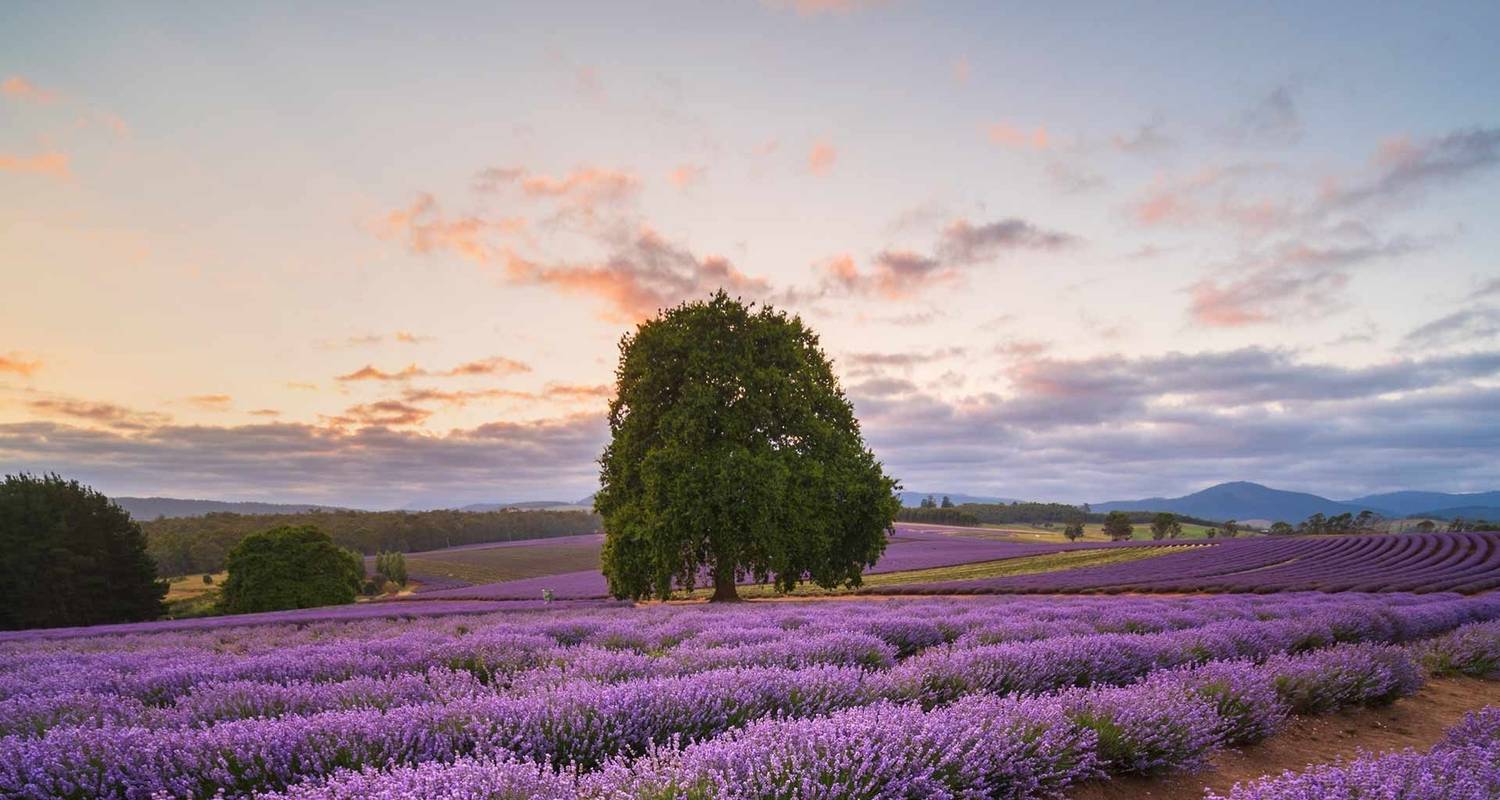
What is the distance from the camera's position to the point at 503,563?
61.2 metres

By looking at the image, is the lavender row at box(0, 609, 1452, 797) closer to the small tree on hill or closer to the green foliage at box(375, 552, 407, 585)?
the green foliage at box(375, 552, 407, 585)

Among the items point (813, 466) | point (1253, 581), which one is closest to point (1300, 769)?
point (813, 466)

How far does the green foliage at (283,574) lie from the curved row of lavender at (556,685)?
33635 millimetres

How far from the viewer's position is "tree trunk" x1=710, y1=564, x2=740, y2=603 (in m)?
19.3

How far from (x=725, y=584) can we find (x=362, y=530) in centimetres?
7915

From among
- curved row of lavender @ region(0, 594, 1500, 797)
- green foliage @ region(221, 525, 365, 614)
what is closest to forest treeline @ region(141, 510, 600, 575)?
green foliage @ region(221, 525, 365, 614)

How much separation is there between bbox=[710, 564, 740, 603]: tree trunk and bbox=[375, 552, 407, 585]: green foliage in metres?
44.4

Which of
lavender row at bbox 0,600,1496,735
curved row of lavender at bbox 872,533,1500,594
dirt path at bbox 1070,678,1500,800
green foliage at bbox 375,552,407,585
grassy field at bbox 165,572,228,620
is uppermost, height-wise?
lavender row at bbox 0,600,1496,735

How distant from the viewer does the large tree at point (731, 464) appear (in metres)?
17.5

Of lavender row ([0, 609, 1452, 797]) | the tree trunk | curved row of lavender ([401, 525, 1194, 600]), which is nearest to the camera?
lavender row ([0, 609, 1452, 797])

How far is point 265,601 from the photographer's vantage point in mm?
37438

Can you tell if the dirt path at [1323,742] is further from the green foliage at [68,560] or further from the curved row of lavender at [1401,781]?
the green foliage at [68,560]

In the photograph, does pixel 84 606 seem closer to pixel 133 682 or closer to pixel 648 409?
pixel 648 409

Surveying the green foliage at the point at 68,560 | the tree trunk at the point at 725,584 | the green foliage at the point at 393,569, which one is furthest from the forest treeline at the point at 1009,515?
the green foliage at the point at 68,560
